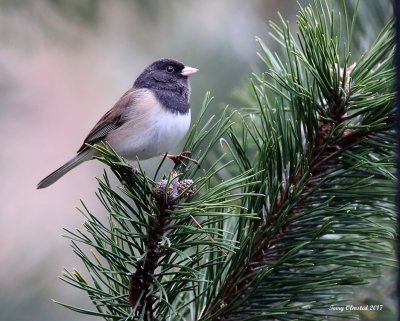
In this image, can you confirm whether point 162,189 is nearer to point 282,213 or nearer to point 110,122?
point 282,213

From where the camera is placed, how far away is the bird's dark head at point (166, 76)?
1.90 meters

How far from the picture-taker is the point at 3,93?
1.65 metres

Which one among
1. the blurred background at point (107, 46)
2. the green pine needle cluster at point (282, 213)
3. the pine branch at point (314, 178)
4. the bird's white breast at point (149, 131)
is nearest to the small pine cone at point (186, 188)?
the green pine needle cluster at point (282, 213)

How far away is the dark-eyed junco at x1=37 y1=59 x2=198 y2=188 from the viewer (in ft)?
5.62

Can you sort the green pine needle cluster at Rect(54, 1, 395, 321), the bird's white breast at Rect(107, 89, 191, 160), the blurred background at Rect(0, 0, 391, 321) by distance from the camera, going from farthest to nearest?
the bird's white breast at Rect(107, 89, 191, 160) → the blurred background at Rect(0, 0, 391, 321) → the green pine needle cluster at Rect(54, 1, 395, 321)

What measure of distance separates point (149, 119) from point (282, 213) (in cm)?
83

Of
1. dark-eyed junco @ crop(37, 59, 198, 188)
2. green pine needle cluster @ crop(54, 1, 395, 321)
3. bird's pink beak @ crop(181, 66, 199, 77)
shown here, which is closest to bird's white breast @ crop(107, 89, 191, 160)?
dark-eyed junco @ crop(37, 59, 198, 188)

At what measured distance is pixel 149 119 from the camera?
1.78m

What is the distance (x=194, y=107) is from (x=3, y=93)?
535mm


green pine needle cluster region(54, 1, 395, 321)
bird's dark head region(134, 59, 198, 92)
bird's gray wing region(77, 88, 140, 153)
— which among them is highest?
bird's dark head region(134, 59, 198, 92)

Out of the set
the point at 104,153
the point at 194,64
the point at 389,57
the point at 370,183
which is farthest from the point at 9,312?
→ the point at 194,64

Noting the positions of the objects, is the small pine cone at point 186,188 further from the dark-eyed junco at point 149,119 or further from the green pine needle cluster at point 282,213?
the dark-eyed junco at point 149,119

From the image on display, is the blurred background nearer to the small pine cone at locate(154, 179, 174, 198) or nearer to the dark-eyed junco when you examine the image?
the dark-eyed junco

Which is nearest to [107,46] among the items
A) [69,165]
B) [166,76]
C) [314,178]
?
[166,76]
